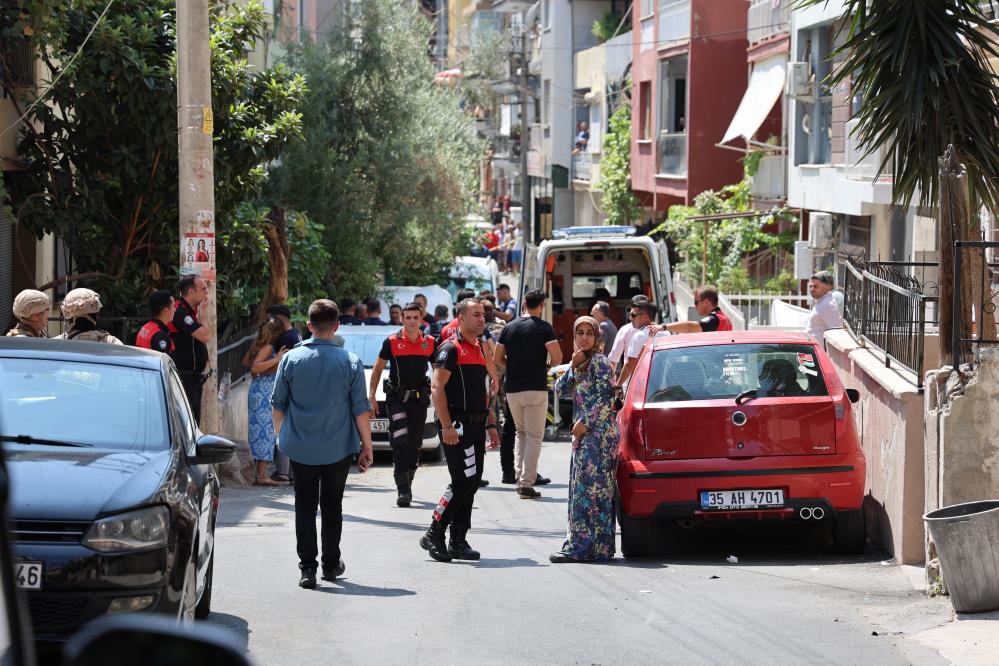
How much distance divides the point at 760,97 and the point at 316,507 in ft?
77.8

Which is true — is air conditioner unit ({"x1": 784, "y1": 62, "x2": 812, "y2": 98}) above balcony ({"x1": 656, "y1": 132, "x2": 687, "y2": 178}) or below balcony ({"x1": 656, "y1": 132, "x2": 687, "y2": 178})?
above

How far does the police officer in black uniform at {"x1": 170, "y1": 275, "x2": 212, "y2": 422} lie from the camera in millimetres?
11555

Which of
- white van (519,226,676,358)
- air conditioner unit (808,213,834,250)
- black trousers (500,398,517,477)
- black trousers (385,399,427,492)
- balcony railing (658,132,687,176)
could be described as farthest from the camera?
balcony railing (658,132,687,176)

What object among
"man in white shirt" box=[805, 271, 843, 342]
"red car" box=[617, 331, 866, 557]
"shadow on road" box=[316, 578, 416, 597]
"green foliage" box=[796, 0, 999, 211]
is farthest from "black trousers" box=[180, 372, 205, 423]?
"man in white shirt" box=[805, 271, 843, 342]

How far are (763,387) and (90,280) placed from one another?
793cm

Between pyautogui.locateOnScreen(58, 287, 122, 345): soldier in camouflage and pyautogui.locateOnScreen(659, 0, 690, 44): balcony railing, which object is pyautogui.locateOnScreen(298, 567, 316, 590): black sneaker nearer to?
pyautogui.locateOnScreen(58, 287, 122, 345): soldier in camouflage

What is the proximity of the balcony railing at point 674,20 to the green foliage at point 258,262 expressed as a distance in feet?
46.3

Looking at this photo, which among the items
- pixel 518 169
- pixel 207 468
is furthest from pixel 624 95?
pixel 207 468

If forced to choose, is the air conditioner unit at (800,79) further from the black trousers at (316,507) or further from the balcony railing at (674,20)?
the black trousers at (316,507)

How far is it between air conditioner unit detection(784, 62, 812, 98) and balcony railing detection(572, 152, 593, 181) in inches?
997

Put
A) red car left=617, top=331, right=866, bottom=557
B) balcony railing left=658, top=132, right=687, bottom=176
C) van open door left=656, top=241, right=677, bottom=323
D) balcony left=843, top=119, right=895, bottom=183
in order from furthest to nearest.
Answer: balcony railing left=658, top=132, right=687, bottom=176 < balcony left=843, top=119, right=895, bottom=183 < van open door left=656, top=241, right=677, bottom=323 < red car left=617, top=331, right=866, bottom=557

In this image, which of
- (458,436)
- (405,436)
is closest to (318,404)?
(458,436)

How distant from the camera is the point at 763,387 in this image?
32.1 ft

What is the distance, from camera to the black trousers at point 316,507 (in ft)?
27.8
